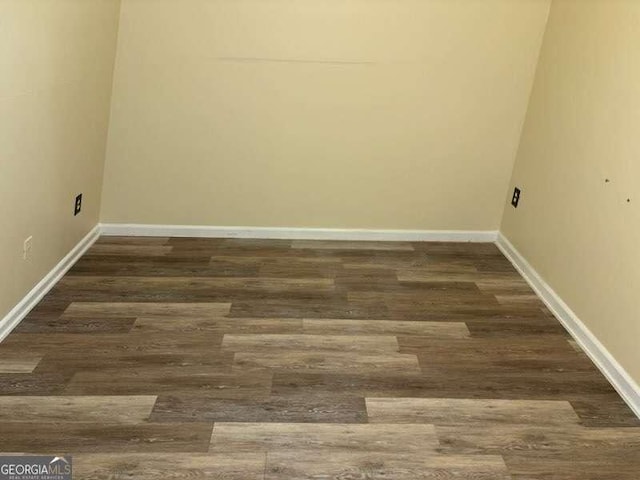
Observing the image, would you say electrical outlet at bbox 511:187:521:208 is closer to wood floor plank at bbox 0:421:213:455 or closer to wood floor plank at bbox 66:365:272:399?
wood floor plank at bbox 66:365:272:399

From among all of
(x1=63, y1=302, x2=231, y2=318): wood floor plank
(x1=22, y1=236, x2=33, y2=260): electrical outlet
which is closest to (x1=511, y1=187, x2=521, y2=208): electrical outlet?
(x1=63, y1=302, x2=231, y2=318): wood floor plank

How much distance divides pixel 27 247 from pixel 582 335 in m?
2.63

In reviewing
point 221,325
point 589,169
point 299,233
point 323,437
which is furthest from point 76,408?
point 589,169

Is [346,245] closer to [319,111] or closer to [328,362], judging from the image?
[319,111]

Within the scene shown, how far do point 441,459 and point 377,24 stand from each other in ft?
8.36

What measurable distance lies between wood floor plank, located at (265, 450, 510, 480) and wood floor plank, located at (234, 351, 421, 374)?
20.2 inches

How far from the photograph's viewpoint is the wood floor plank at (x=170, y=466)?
170cm

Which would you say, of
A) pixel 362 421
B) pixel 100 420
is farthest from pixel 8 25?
pixel 362 421

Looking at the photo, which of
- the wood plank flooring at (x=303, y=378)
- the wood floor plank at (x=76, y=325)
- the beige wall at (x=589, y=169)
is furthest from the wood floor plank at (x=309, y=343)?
the beige wall at (x=589, y=169)

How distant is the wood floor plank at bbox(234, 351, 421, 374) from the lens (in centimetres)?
233

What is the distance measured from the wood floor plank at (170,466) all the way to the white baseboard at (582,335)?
146cm

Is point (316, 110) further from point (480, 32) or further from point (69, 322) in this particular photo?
point (69, 322)

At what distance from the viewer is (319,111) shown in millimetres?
3539

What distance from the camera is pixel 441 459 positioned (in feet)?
6.02
